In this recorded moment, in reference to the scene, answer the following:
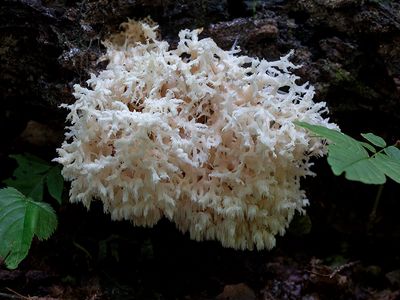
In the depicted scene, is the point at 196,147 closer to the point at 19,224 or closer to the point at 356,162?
the point at 356,162

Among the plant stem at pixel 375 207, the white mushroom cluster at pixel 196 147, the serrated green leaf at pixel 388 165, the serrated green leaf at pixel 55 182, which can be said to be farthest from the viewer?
the plant stem at pixel 375 207

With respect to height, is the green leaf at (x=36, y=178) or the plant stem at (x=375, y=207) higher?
the plant stem at (x=375, y=207)

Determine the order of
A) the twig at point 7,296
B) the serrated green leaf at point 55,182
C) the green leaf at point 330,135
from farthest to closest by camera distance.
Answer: the serrated green leaf at point 55,182 → the twig at point 7,296 → the green leaf at point 330,135

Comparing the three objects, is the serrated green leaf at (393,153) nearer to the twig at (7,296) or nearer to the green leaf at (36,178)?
the green leaf at (36,178)

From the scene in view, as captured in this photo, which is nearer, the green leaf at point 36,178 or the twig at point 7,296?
the twig at point 7,296

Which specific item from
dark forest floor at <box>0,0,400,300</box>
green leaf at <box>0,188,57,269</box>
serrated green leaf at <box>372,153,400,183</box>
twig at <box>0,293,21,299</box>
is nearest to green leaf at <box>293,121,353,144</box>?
serrated green leaf at <box>372,153,400,183</box>

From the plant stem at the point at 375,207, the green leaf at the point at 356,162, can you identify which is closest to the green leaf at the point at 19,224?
the green leaf at the point at 356,162

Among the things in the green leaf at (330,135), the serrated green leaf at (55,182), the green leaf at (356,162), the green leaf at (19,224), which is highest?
the green leaf at (330,135)

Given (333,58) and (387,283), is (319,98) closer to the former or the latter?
(333,58)

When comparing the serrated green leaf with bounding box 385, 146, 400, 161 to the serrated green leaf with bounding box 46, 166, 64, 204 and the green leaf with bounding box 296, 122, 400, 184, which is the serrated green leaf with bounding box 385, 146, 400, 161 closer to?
the green leaf with bounding box 296, 122, 400, 184
